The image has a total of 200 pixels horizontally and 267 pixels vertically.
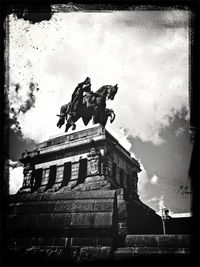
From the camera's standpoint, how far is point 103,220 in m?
7.38

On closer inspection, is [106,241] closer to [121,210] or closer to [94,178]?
[121,210]

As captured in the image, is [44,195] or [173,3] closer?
[173,3]

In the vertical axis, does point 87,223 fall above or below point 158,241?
above

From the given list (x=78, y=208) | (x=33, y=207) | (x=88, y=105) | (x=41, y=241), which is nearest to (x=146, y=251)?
(x=78, y=208)

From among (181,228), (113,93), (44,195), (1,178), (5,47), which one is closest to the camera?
(1,178)

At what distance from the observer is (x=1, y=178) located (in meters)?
6.50

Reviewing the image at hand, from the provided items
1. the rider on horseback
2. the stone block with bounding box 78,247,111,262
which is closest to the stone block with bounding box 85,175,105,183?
the rider on horseback

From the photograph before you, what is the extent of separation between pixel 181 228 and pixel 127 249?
6339 mm

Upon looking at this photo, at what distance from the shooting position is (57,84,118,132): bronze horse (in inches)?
548

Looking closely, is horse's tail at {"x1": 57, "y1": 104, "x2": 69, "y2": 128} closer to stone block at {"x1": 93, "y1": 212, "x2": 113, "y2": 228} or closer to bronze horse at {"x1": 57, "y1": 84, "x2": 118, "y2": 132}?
bronze horse at {"x1": 57, "y1": 84, "x2": 118, "y2": 132}

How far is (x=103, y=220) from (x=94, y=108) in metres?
7.78

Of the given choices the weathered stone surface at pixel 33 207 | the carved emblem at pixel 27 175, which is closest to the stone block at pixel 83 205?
the weathered stone surface at pixel 33 207

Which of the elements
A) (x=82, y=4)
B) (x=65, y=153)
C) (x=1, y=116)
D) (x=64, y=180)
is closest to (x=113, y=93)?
(x=65, y=153)

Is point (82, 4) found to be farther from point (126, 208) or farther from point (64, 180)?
point (64, 180)
